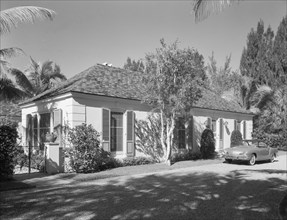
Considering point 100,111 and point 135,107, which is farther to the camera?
point 135,107

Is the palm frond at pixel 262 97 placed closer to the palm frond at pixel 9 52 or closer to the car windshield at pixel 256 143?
the car windshield at pixel 256 143

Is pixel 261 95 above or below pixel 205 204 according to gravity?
above

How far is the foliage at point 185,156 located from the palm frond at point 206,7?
10.9m

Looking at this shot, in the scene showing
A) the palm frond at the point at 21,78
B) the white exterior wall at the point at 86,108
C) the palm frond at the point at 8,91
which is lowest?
the white exterior wall at the point at 86,108

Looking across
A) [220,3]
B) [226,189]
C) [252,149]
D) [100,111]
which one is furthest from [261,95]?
[220,3]

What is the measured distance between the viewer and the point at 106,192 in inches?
335

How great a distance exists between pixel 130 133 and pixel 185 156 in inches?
181

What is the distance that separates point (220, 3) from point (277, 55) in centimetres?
2842

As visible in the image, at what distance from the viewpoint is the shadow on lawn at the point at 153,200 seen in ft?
20.5

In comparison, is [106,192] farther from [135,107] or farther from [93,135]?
[135,107]

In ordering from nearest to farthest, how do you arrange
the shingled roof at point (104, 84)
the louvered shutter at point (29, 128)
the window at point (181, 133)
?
the shingled roof at point (104, 84)
the louvered shutter at point (29, 128)
the window at point (181, 133)

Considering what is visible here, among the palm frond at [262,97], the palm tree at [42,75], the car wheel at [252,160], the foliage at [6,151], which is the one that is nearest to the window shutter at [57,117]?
the foliage at [6,151]

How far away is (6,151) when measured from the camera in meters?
10.2

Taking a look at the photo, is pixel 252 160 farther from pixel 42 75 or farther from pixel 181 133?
pixel 42 75
